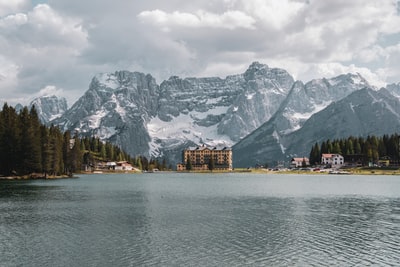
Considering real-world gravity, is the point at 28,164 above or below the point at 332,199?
above

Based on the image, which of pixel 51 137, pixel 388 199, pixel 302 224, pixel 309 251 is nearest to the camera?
pixel 309 251

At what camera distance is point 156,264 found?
44688 millimetres

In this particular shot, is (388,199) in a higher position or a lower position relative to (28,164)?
lower

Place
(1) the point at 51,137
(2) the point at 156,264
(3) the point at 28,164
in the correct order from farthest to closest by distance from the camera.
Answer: (1) the point at 51,137, (3) the point at 28,164, (2) the point at 156,264

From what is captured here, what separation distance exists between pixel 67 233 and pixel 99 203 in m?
38.1

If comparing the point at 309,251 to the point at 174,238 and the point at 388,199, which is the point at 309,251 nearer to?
the point at 174,238

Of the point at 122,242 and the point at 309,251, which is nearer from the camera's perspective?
the point at 309,251

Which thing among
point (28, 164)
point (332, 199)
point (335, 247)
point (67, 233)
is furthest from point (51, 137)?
point (335, 247)

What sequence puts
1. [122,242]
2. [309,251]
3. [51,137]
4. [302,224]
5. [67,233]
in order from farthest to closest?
[51,137] < [302,224] < [67,233] < [122,242] < [309,251]

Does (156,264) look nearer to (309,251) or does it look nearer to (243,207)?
(309,251)

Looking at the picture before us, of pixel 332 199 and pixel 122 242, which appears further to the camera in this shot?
pixel 332 199

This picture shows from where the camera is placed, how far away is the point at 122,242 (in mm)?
54688

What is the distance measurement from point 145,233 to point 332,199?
65.6m

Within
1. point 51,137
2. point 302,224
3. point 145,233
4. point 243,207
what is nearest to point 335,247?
point 302,224
